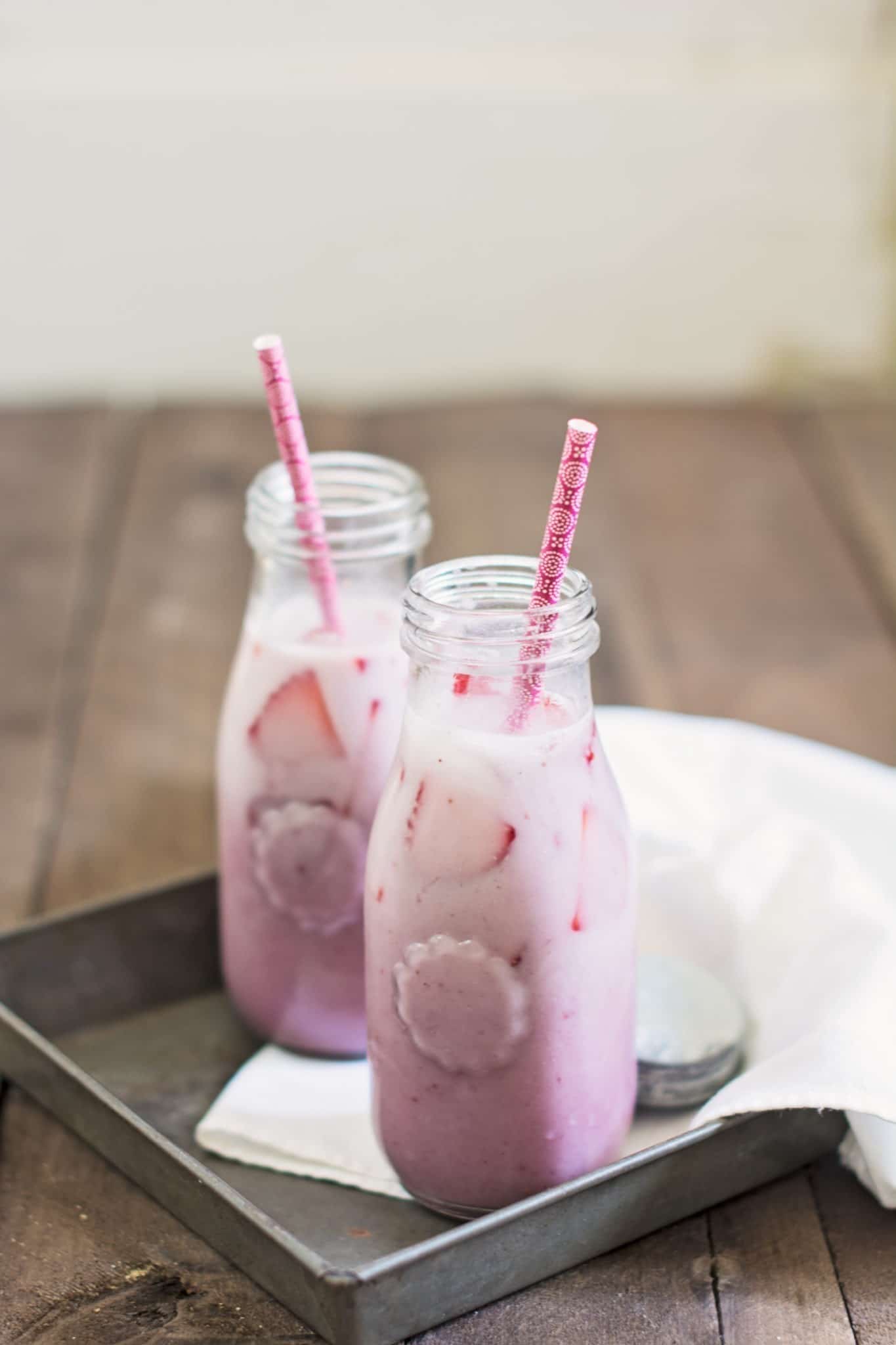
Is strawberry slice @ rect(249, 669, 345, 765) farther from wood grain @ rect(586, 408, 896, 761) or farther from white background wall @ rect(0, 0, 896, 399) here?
white background wall @ rect(0, 0, 896, 399)

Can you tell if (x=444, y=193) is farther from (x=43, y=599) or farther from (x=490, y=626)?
(x=490, y=626)

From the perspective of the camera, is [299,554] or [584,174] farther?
[584,174]

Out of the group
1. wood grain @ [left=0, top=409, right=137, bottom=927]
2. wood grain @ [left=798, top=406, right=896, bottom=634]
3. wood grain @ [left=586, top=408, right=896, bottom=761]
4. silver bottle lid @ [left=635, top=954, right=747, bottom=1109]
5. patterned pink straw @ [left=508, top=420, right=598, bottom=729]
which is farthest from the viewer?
wood grain @ [left=798, top=406, right=896, bottom=634]

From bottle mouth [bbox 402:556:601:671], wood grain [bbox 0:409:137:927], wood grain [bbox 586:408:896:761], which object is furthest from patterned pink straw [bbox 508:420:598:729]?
wood grain [bbox 586:408:896:761]

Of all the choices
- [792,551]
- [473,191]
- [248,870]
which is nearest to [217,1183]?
[248,870]

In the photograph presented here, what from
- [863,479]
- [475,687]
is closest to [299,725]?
[475,687]

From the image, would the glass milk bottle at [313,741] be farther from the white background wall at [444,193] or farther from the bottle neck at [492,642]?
the white background wall at [444,193]

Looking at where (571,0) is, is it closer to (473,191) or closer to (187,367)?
(473,191)
